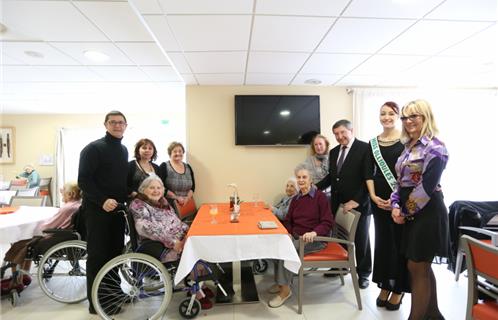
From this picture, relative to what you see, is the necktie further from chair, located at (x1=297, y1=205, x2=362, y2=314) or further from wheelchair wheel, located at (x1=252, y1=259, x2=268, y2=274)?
wheelchair wheel, located at (x1=252, y1=259, x2=268, y2=274)

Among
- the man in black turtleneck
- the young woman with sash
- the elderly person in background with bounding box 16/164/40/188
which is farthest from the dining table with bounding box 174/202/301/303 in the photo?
the elderly person in background with bounding box 16/164/40/188

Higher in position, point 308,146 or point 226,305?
point 308,146

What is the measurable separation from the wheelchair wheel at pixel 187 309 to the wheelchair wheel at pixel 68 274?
3.32 ft

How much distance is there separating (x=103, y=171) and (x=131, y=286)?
979 millimetres

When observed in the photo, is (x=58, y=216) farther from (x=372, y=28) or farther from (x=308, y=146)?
(x=372, y=28)

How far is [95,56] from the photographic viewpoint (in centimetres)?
273

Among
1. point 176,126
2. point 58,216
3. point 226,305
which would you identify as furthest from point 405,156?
point 176,126

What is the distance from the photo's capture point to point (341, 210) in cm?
253

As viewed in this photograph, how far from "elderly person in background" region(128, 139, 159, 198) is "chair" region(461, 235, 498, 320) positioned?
105 inches

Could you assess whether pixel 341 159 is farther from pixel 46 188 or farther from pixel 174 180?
pixel 46 188

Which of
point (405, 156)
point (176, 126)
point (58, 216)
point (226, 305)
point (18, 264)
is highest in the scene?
point (176, 126)

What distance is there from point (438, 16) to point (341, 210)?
1.77 m

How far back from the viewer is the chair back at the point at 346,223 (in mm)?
2225

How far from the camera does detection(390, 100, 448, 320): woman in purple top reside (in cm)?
170
